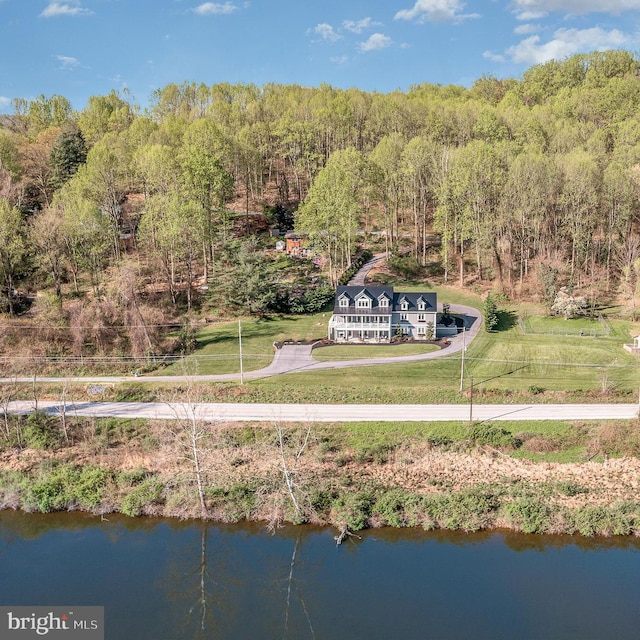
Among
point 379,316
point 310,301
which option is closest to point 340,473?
point 379,316

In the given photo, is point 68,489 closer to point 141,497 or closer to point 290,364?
point 141,497

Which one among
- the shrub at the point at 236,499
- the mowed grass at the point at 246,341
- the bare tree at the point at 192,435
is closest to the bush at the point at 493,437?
the shrub at the point at 236,499

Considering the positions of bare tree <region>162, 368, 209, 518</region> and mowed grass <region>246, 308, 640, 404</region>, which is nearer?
bare tree <region>162, 368, 209, 518</region>

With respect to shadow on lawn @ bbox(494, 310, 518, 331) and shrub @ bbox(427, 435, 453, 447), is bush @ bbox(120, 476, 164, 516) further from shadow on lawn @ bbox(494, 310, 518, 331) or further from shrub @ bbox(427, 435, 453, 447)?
shadow on lawn @ bbox(494, 310, 518, 331)

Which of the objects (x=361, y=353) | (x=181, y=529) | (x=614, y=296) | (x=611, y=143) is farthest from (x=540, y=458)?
(x=611, y=143)

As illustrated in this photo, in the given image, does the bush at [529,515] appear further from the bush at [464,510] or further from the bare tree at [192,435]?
the bare tree at [192,435]

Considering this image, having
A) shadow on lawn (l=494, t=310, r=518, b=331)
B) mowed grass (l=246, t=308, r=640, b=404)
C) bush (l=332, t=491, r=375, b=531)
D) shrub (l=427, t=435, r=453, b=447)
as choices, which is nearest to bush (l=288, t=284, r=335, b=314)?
mowed grass (l=246, t=308, r=640, b=404)
